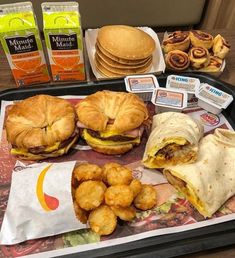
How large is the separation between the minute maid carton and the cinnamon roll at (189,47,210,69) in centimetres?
54

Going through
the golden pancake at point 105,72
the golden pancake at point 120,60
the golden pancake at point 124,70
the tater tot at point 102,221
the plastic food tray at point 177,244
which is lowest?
the plastic food tray at point 177,244

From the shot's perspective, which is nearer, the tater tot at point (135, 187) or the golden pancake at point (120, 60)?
the tater tot at point (135, 187)

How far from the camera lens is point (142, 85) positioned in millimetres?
1246

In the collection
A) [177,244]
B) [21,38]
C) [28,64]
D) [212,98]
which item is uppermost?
[21,38]

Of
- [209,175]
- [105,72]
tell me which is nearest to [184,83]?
[105,72]

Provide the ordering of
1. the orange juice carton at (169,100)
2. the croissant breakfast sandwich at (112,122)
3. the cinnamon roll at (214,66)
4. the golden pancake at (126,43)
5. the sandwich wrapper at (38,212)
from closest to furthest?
1. the sandwich wrapper at (38,212)
2. the croissant breakfast sandwich at (112,122)
3. the orange juice carton at (169,100)
4. the golden pancake at (126,43)
5. the cinnamon roll at (214,66)

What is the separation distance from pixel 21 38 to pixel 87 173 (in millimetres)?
615

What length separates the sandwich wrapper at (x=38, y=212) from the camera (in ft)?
2.80

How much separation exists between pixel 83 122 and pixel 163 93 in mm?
366

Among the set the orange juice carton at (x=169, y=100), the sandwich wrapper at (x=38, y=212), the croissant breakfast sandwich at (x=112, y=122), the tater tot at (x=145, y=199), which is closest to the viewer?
the sandwich wrapper at (x=38, y=212)

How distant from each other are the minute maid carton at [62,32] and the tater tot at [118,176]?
0.56 meters

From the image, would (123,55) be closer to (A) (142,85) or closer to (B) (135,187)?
(A) (142,85)

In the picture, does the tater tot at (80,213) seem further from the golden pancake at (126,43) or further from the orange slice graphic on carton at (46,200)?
the golden pancake at (126,43)

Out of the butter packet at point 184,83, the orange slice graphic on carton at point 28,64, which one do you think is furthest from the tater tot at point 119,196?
the orange slice graphic on carton at point 28,64
